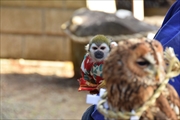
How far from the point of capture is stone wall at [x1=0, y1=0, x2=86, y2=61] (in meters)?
4.07

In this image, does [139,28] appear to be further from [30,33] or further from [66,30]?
[30,33]

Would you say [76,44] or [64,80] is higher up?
[76,44]

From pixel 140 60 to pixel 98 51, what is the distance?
66cm

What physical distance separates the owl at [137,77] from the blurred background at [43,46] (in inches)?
90.8

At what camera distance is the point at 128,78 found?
0.50m

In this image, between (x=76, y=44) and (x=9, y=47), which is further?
(x=9, y=47)

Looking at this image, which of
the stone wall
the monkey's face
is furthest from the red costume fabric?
the stone wall

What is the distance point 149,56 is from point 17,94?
2572 mm

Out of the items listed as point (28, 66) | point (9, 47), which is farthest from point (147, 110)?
point (9, 47)

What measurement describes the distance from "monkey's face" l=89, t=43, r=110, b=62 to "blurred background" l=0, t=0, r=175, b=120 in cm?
166

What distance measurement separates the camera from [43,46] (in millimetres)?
4172

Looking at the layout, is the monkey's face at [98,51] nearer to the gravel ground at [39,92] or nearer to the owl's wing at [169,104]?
the owl's wing at [169,104]

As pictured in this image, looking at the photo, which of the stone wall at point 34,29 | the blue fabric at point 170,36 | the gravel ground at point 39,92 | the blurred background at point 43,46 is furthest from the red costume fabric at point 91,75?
the stone wall at point 34,29

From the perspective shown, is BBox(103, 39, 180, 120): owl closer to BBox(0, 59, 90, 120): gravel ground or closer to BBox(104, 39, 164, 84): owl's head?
BBox(104, 39, 164, 84): owl's head
